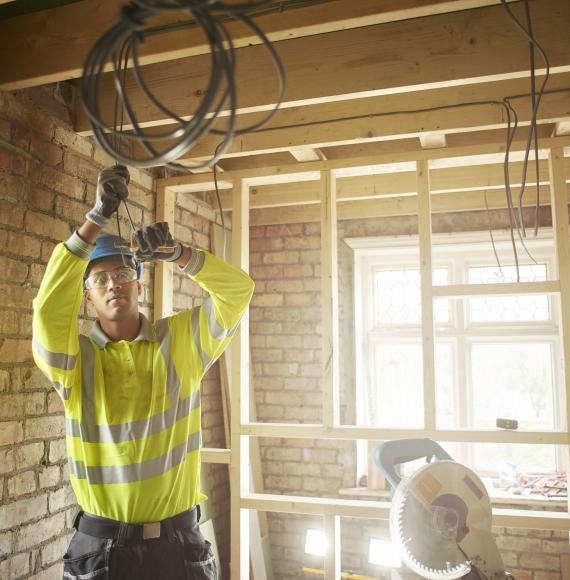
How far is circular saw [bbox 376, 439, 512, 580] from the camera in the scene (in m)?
1.51

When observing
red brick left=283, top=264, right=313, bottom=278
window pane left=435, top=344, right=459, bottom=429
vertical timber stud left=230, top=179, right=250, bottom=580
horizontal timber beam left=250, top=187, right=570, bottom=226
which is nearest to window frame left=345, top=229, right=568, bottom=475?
window pane left=435, top=344, right=459, bottom=429

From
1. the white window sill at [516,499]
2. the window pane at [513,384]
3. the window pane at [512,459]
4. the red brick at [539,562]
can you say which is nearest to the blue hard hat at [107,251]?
the white window sill at [516,499]

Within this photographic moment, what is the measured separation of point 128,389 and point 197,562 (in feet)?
2.01

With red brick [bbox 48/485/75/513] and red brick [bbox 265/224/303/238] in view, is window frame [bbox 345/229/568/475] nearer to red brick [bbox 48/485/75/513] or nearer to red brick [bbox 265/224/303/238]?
red brick [bbox 265/224/303/238]

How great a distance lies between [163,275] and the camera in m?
2.84

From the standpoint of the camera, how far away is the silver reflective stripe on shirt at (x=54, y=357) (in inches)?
68.4

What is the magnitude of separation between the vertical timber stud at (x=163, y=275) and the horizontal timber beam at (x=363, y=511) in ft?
3.31

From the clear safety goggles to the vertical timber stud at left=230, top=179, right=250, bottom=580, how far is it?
801mm

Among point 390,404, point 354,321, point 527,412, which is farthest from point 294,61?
point 527,412

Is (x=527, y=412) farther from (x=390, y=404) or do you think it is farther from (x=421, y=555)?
(x=421, y=555)

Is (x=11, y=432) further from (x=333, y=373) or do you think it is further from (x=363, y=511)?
(x=363, y=511)

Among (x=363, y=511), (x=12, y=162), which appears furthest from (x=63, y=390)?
(x=363, y=511)

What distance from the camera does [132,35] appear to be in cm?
85

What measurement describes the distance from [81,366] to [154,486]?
48cm
